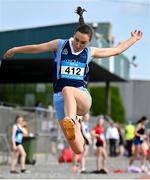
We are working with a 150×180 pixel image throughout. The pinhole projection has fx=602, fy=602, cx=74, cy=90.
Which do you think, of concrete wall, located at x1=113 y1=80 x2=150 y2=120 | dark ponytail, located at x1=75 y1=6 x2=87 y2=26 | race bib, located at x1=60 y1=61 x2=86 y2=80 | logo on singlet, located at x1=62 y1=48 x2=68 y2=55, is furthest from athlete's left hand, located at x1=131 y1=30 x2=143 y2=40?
concrete wall, located at x1=113 y1=80 x2=150 y2=120

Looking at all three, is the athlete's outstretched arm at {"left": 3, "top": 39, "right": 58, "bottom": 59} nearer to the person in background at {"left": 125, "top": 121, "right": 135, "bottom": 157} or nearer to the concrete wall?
the person in background at {"left": 125, "top": 121, "right": 135, "bottom": 157}

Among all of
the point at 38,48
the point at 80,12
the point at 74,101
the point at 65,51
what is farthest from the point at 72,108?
the point at 80,12

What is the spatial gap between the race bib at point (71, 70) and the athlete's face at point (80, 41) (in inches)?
9.3

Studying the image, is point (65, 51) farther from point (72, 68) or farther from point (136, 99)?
point (136, 99)

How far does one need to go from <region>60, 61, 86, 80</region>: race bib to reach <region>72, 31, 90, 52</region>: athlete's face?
0.78 ft

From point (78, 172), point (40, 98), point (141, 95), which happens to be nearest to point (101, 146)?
point (78, 172)

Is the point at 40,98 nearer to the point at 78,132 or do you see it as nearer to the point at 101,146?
the point at 101,146

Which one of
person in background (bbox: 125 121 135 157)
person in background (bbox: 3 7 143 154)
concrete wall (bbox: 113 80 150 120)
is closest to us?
person in background (bbox: 3 7 143 154)

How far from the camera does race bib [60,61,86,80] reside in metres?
8.60

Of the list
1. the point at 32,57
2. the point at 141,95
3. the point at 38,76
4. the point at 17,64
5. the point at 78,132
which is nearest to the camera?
the point at 78,132

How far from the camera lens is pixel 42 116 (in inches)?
954

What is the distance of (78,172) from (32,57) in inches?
439

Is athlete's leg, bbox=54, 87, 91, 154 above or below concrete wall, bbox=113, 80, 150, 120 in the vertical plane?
below

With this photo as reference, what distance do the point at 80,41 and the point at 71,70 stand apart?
1.55ft
